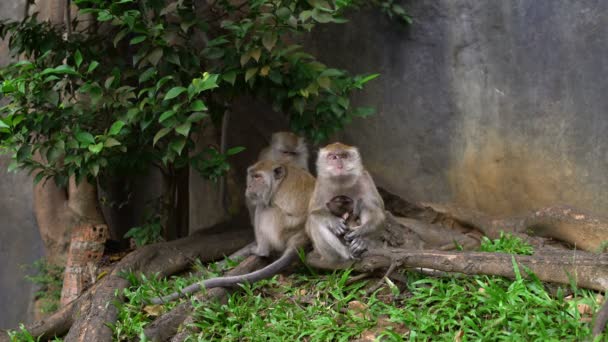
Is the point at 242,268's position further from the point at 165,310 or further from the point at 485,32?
the point at 485,32

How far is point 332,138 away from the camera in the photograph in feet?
27.0

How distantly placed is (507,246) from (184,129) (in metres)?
3.23

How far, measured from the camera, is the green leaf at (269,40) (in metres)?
5.88

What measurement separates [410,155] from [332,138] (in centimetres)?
97

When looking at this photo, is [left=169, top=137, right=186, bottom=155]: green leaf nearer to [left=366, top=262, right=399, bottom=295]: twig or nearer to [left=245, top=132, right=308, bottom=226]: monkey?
[left=366, top=262, right=399, bottom=295]: twig

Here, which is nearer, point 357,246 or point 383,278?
point 383,278

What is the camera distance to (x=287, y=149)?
807 cm

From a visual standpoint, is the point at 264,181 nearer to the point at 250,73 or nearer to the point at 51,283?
the point at 250,73

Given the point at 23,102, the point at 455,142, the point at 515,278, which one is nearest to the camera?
the point at 515,278

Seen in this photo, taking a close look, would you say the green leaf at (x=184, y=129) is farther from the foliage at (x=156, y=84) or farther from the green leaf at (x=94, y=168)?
the green leaf at (x=94, y=168)

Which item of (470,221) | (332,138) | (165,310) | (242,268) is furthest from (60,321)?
(470,221)

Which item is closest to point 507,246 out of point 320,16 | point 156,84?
point 320,16

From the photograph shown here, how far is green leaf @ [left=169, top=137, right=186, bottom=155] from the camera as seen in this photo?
19.1 feet

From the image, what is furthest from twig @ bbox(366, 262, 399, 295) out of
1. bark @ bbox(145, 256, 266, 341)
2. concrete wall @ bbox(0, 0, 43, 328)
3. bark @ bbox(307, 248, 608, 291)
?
concrete wall @ bbox(0, 0, 43, 328)
